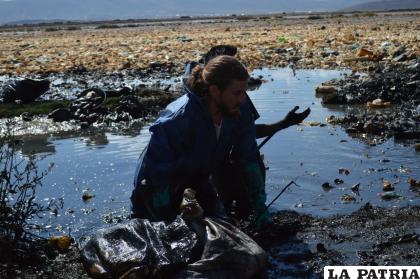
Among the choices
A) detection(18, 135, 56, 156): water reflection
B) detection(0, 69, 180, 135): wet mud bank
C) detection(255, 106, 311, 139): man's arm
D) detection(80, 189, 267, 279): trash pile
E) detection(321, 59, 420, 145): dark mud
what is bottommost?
detection(18, 135, 56, 156): water reflection

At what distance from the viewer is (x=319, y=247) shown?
197 inches

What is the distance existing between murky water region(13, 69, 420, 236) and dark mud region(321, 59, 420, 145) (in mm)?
314

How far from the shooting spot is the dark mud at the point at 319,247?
480 centimetres

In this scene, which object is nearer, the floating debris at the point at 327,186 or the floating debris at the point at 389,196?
the floating debris at the point at 389,196

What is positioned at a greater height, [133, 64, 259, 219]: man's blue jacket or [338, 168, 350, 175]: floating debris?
[133, 64, 259, 219]: man's blue jacket

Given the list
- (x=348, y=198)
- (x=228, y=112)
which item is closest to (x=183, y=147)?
(x=228, y=112)

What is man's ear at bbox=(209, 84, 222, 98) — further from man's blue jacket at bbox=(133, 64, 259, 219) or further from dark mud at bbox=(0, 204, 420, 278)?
dark mud at bbox=(0, 204, 420, 278)

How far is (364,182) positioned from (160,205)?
8.52 feet

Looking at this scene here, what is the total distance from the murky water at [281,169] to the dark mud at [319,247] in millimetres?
391

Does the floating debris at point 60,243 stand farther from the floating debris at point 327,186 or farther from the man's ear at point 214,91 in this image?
the floating debris at point 327,186

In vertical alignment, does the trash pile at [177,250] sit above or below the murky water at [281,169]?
above

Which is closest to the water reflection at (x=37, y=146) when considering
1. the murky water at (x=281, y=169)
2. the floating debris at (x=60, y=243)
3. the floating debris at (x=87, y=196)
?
the murky water at (x=281, y=169)

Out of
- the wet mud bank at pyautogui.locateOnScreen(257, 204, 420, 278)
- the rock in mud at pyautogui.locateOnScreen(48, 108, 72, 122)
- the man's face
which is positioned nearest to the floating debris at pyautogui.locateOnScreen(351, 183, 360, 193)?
the wet mud bank at pyautogui.locateOnScreen(257, 204, 420, 278)

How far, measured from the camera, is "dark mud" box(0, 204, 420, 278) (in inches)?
189
